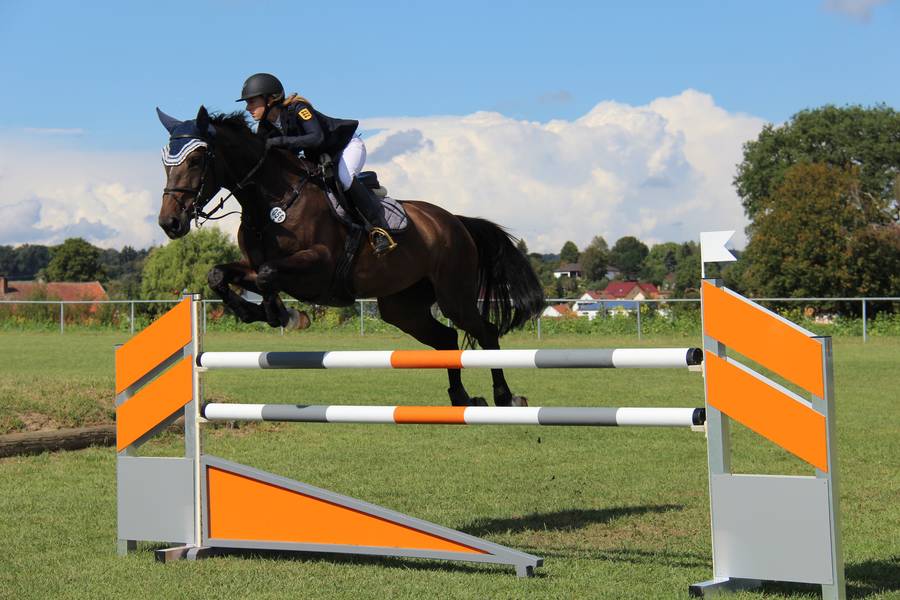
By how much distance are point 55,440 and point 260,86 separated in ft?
15.8

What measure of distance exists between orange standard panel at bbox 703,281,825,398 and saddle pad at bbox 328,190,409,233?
2029 millimetres

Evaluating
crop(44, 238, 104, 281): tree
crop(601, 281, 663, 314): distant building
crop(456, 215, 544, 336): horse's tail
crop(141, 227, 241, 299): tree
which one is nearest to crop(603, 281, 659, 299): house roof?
crop(601, 281, 663, 314): distant building

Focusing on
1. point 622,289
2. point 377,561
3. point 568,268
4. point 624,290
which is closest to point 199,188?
point 377,561

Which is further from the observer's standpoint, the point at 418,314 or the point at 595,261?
the point at 595,261

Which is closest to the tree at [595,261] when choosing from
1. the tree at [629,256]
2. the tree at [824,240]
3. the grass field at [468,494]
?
the tree at [629,256]

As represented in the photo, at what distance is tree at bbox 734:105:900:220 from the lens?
Result: 52.3 meters

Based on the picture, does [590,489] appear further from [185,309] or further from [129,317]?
[129,317]

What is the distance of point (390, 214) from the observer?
572cm

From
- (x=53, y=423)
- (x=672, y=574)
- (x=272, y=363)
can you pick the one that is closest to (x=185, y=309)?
(x=272, y=363)

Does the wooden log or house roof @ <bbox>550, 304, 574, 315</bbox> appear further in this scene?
house roof @ <bbox>550, 304, 574, 315</bbox>

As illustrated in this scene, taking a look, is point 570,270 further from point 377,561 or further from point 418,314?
point 377,561

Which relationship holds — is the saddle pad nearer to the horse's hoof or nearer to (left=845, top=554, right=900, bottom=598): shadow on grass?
the horse's hoof

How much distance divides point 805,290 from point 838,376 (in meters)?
31.6

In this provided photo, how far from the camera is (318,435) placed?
33.6 ft
